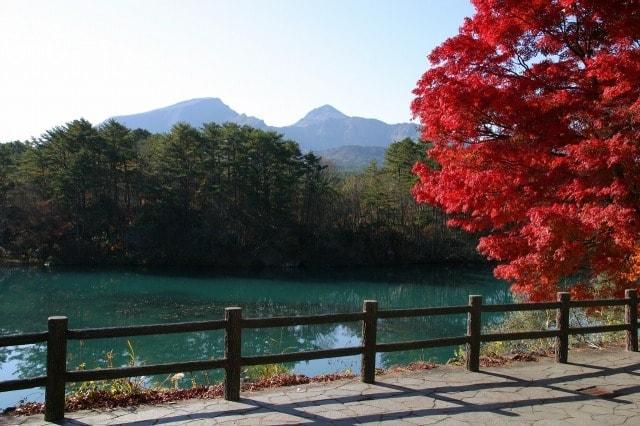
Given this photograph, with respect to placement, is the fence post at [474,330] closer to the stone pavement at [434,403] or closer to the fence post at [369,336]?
the stone pavement at [434,403]

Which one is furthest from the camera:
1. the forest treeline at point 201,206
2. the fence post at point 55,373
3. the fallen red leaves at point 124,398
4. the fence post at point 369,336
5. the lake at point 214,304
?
the forest treeline at point 201,206

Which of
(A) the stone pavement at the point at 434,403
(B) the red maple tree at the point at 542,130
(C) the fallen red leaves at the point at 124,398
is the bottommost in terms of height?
(C) the fallen red leaves at the point at 124,398

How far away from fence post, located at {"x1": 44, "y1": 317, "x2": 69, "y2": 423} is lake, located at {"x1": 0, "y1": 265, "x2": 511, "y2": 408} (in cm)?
306

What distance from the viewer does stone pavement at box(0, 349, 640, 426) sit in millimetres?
5723

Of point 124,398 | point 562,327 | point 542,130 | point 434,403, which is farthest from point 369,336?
point 542,130

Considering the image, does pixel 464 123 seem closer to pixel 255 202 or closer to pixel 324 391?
pixel 324 391

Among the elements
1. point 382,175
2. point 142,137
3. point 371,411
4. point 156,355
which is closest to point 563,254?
point 371,411

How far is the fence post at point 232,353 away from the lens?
6.26 meters

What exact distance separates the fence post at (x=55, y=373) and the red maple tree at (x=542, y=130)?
6253 millimetres

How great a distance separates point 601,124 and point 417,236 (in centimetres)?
4784

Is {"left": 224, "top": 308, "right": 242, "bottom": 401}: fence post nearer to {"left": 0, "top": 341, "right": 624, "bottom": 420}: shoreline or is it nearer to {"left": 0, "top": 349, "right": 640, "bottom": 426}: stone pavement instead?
{"left": 0, "top": 349, "right": 640, "bottom": 426}: stone pavement

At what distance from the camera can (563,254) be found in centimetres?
852

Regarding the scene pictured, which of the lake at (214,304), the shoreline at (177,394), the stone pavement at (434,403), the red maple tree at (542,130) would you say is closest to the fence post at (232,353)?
the stone pavement at (434,403)

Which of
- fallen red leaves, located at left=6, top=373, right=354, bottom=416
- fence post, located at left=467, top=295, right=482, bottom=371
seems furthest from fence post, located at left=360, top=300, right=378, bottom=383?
fence post, located at left=467, top=295, right=482, bottom=371
